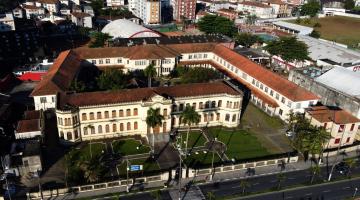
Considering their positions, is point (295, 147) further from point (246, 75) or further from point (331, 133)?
point (246, 75)

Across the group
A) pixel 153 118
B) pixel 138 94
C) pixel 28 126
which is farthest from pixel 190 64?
pixel 28 126

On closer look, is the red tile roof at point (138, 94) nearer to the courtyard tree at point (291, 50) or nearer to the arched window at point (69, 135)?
the arched window at point (69, 135)

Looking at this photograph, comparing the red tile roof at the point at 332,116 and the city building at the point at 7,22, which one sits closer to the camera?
the red tile roof at the point at 332,116

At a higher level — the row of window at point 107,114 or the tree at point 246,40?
the tree at point 246,40

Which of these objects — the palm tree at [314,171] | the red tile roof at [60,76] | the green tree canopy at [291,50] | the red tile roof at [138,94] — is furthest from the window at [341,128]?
the red tile roof at [60,76]

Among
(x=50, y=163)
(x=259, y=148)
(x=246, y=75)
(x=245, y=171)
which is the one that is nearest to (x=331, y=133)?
(x=259, y=148)

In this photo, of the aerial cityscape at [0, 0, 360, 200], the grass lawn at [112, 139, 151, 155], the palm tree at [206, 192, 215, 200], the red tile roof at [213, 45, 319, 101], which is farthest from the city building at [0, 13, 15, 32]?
the palm tree at [206, 192, 215, 200]

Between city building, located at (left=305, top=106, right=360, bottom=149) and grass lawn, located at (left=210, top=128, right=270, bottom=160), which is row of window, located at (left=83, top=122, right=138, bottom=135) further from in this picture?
city building, located at (left=305, top=106, right=360, bottom=149)

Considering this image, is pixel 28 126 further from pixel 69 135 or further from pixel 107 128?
pixel 107 128
